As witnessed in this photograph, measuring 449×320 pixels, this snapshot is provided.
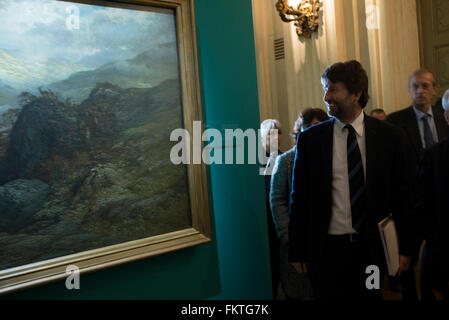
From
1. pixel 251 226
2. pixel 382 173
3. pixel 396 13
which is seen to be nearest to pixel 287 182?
pixel 251 226

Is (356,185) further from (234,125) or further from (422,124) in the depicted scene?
(422,124)

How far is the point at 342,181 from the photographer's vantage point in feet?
7.09

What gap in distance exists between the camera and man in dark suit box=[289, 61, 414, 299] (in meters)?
2.11

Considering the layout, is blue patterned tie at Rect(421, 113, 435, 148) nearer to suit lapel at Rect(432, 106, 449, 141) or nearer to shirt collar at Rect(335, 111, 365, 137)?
suit lapel at Rect(432, 106, 449, 141)

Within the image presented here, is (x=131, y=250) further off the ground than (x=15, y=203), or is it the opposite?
(x=15, y=203)

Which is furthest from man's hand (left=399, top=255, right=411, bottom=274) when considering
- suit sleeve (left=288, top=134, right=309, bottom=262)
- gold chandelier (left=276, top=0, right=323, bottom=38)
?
gold chandelier (left=276, top=0, right=323, bottom=38)

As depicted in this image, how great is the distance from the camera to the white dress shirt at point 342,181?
7.01ft

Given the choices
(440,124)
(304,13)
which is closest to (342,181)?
(440,124)

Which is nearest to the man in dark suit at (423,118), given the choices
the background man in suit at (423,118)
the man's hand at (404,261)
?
the background man in suit at (423,118)

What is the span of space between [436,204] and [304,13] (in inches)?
134

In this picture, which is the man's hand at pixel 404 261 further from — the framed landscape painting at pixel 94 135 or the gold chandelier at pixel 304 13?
the gold chandelier at pixel 304 13

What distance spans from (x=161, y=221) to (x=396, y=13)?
13.0ft

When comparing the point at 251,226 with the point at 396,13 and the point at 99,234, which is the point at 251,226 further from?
the point at 396,13

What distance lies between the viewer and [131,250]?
7.06ft
